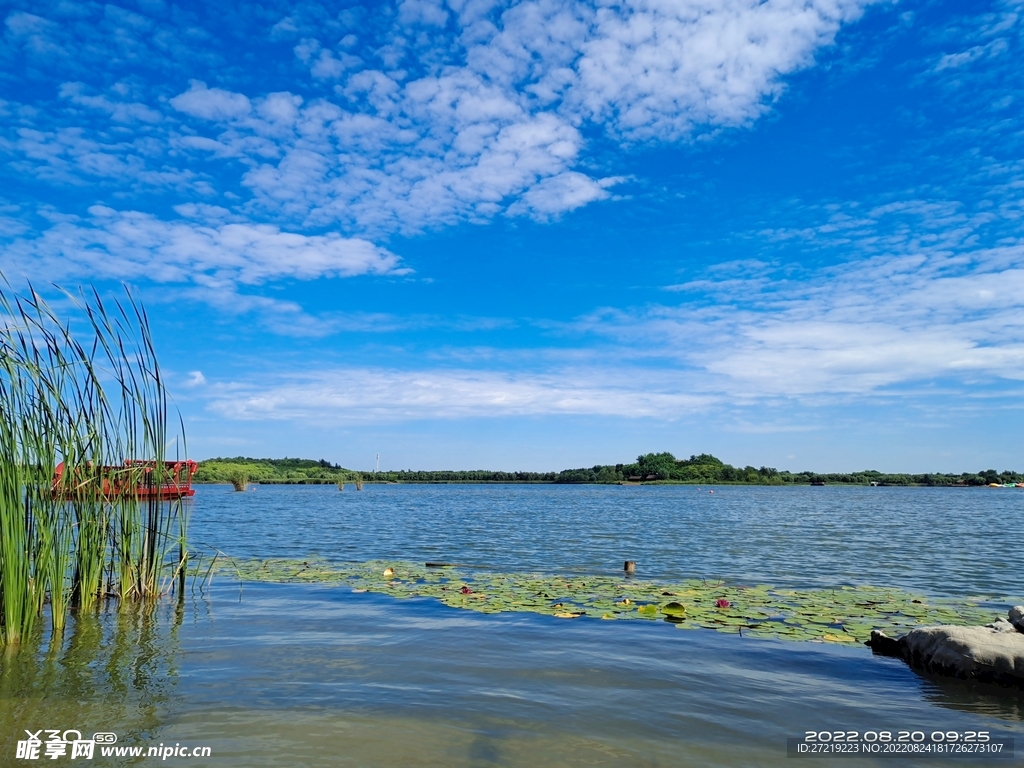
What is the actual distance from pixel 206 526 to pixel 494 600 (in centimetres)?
2192

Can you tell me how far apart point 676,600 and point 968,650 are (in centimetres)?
506

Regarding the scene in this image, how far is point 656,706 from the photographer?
21.1 feet

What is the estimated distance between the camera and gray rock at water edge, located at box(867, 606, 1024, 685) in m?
6.87

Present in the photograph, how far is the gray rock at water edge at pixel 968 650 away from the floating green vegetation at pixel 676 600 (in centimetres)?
104

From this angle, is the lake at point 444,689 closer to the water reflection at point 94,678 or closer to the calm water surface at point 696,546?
the water reflection at point 94,678

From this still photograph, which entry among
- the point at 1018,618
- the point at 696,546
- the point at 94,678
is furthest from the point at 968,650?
the point at 696,546

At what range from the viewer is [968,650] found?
7.15m

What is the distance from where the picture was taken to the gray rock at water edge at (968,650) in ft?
22.5

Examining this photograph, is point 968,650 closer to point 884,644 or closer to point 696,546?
point 884,644

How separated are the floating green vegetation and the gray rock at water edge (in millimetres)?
1044
